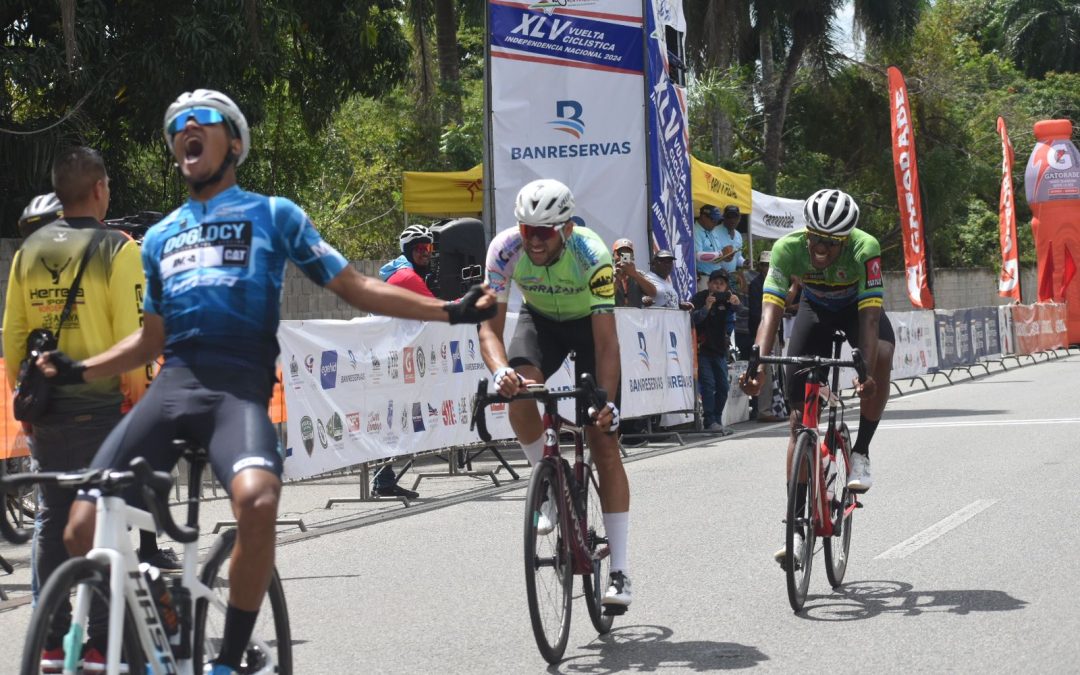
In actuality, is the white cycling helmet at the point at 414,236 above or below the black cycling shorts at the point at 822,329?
above

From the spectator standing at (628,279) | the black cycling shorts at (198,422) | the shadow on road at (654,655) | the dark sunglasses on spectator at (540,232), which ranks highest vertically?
the spectator standing at (628,279)

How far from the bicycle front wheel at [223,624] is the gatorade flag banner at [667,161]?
1301 centimetres

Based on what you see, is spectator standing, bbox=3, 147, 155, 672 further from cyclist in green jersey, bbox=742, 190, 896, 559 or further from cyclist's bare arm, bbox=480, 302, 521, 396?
cyclist in green jersey, bbox=742, 190, 896, 559

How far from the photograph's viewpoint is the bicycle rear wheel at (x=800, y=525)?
7003 mm

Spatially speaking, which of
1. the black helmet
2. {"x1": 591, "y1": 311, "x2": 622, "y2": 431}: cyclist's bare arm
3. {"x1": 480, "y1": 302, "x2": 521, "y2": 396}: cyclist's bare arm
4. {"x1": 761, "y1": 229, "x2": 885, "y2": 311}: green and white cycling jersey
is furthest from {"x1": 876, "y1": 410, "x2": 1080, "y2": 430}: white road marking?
the black helmet

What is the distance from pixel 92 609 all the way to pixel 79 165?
229cm

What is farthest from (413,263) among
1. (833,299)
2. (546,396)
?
(546,396)

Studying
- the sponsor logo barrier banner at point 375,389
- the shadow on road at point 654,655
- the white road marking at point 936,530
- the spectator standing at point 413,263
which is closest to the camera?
the shadow on road at point 654,655

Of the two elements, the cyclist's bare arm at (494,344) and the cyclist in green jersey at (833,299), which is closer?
the cyclist's bare arm at (494,344)

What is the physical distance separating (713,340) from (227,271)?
13.6m

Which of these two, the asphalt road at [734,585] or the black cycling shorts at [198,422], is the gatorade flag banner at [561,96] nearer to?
the asphalt road at [734,585]

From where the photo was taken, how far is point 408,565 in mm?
9031

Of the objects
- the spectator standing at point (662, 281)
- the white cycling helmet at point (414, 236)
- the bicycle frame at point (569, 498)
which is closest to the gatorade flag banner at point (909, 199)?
the spectator standing at point (662, 281)

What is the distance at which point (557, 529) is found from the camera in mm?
6316
